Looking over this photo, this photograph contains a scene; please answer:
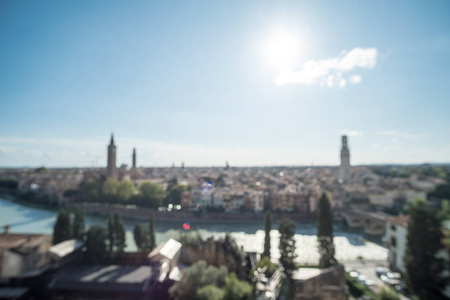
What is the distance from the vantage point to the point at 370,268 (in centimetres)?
705

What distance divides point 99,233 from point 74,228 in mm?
1151

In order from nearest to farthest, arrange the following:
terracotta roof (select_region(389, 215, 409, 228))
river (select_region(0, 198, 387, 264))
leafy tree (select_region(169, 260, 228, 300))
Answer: leafy tree (select_region(169, 260, 228, 300)) < terracotta roof (select_region(389, 215, 409, 228)) < river (select_region(0, 198, 387, 264))

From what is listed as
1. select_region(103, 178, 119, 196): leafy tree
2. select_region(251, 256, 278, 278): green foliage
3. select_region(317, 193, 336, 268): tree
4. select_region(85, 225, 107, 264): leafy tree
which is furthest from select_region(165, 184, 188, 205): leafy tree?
select_region(317, 193, 336, 268): tree

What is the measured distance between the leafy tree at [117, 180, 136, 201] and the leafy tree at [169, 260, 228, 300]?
17.4 metres

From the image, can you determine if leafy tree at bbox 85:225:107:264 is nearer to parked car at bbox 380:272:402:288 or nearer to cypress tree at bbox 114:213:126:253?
cypress tree at bbox 114:213:126:253

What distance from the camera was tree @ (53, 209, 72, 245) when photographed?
7.71 metres

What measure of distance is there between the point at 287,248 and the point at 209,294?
7.51 feet

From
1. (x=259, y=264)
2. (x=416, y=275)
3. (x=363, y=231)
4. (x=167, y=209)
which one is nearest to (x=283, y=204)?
(x=363, y=231)

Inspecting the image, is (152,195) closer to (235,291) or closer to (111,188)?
(111,188)

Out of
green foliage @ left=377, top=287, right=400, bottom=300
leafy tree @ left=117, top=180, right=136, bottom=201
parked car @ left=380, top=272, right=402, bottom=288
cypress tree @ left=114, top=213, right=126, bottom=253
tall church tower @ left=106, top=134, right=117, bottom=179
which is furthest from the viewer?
tall church tower @ left=106, top=134, right=117, bottom=179

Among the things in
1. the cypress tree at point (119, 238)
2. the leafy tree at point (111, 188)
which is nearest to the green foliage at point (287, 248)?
the cypress tree at point (119, 238)

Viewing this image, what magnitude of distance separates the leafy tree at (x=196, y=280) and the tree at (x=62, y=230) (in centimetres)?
462

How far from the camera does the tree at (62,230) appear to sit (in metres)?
7.71

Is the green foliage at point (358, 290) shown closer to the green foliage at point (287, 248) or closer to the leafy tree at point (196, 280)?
the green foliage at point (287, 248)
